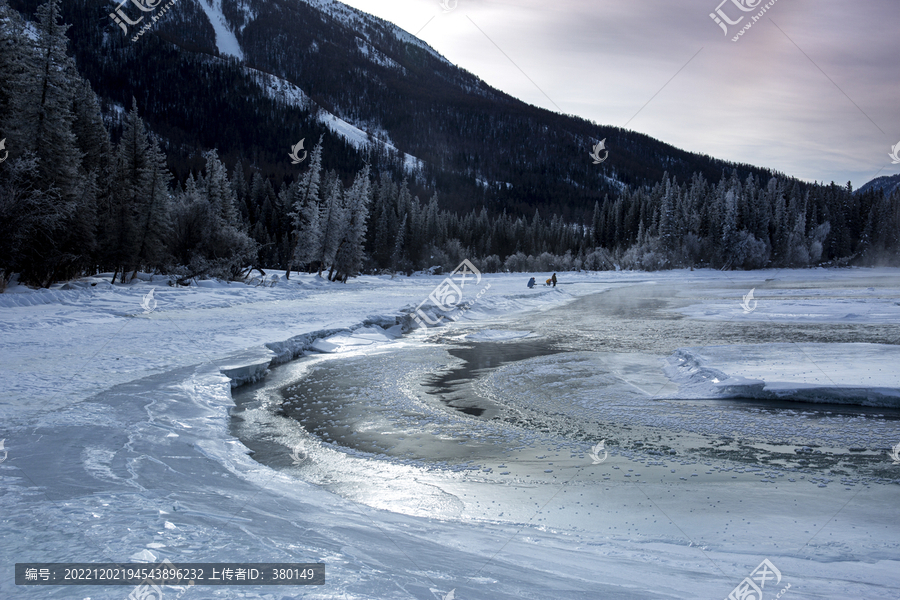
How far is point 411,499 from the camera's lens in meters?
6.39

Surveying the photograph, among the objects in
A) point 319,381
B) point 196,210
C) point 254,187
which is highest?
point 254,187

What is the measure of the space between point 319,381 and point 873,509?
10.9 m

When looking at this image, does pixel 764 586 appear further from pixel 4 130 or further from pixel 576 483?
pixel 4 130

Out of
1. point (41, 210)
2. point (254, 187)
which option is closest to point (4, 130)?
point (41, 210)

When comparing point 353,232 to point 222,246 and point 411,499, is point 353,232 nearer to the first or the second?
point 222,246

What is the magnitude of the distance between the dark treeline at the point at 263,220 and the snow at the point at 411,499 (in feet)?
55.2

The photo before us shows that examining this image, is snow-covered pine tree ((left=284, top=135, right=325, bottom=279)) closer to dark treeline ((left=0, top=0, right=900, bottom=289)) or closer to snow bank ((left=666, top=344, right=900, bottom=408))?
dark treeline ((left=0, top=0, right=900, bottom=289))

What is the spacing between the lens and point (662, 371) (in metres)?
13.8

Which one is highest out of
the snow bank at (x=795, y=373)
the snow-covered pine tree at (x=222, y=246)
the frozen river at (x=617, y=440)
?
the snow-covered pine tree at (x=222, y=246)

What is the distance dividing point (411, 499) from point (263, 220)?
85.6 metres

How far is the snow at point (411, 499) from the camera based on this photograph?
12.9 ft

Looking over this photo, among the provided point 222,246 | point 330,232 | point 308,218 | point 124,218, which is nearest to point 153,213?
point 124,218

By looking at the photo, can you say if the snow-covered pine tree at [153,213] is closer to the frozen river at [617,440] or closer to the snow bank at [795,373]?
the frozen river at [617,440]

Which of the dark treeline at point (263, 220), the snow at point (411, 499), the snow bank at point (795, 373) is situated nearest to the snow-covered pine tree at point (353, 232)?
the dark treeline at point (263, 220)
